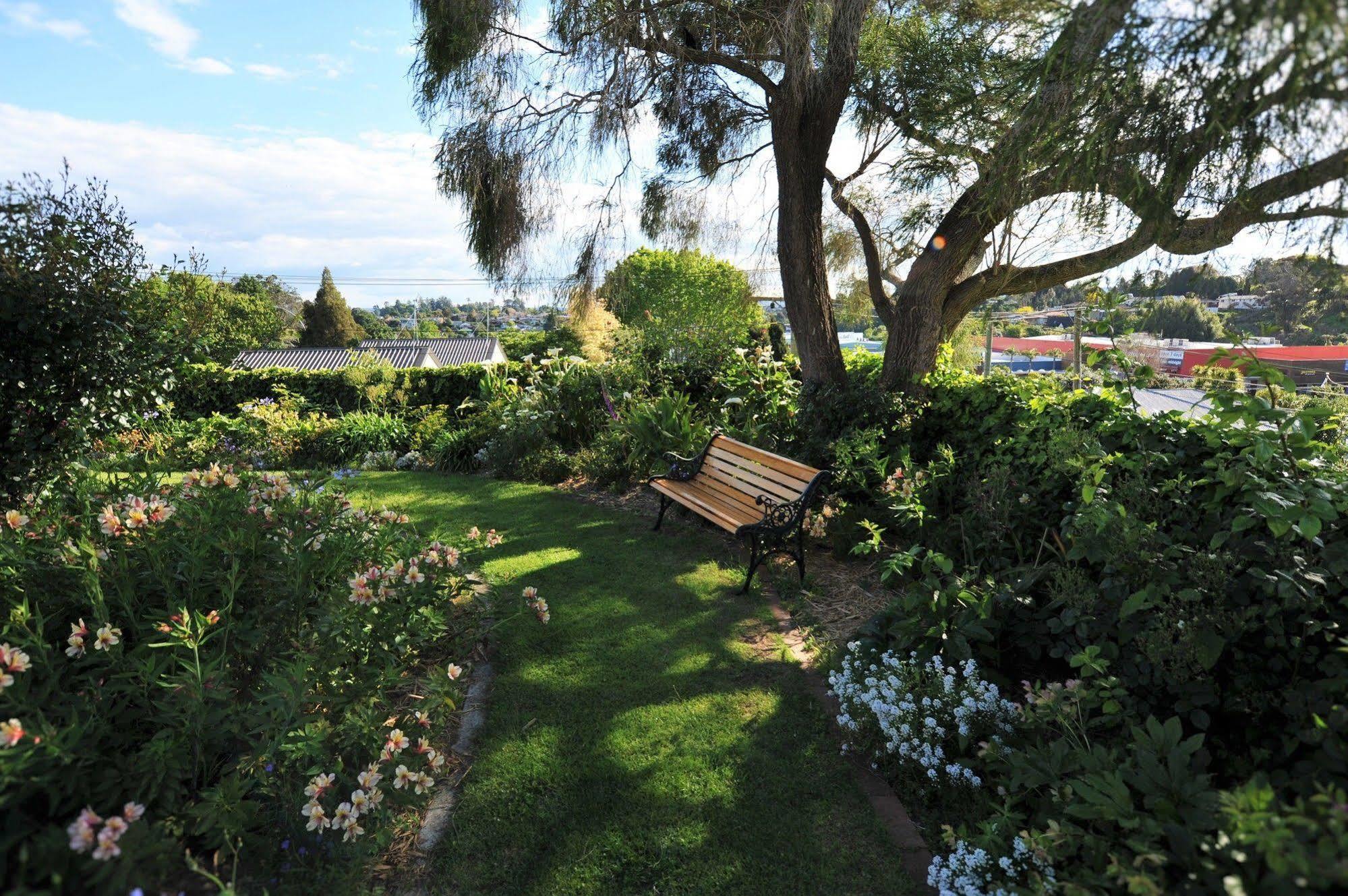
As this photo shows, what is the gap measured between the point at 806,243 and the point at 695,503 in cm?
272

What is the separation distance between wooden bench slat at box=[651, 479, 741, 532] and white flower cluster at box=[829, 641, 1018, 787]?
1659 mm

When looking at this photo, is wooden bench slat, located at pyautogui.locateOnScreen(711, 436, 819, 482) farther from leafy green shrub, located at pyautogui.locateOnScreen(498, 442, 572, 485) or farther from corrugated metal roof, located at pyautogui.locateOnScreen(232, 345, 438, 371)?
corrugated metal roof, located at pyautogui.locateOnScreen(232, 345, 438, 371)

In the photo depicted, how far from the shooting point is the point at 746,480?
518cm

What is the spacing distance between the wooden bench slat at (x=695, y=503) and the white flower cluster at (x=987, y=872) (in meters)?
2.42

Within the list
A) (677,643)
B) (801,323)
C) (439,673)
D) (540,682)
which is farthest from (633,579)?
(801,323)

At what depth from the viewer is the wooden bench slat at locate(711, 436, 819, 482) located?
4.55 m

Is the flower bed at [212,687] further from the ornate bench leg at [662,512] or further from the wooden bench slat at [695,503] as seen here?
the ornate bench leg at [662,512]

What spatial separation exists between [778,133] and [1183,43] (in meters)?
4.57

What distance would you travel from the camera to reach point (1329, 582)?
2156mm

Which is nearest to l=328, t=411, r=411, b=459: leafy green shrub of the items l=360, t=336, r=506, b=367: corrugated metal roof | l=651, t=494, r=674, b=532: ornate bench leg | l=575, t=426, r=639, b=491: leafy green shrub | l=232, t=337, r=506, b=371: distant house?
l=575, t=426, r=639, b=491: leafy green shrub

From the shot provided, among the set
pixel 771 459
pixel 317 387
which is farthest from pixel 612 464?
pixel 317 387

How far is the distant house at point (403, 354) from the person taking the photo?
39.3 m

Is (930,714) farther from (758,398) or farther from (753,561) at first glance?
(758,398)

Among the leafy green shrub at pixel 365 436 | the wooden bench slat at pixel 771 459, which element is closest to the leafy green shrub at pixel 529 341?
the leafy green shrub at pixel 365 436
